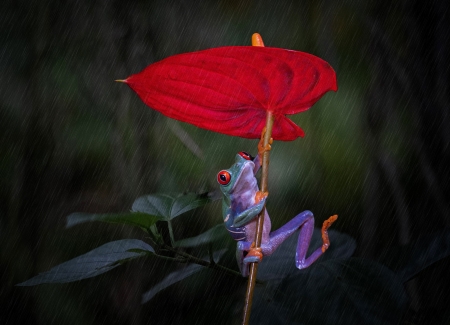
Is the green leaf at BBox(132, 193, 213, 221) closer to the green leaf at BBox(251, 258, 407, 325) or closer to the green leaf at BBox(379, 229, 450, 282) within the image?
the green leaf at BBox(251, 258, 407, 325)

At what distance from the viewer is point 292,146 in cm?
105

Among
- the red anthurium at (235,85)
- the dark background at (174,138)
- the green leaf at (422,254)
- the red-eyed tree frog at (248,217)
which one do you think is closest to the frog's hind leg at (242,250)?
the red-eyed tree frog at (248,217)

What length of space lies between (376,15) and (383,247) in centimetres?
50

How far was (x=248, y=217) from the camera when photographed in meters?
0.39

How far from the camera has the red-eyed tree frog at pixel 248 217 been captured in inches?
15.4

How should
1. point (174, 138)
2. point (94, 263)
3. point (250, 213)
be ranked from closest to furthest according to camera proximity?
point (250, 213)
point (94, 263)
point (174, 138)

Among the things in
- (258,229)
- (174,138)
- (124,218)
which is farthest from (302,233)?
(174,138)

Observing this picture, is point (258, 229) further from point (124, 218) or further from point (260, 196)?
point (124, 218)

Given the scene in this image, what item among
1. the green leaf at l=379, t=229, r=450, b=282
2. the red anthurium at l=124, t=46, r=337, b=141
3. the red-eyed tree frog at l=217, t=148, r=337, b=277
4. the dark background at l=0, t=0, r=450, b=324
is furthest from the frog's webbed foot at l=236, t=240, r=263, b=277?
the dark background at l=0, t=0, r=450, b=324

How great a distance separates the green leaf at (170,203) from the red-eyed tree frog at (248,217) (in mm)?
132

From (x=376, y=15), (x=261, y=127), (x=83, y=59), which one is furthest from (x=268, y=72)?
(x=83, y=59)

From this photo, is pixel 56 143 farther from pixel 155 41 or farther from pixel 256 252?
pixel 256 252

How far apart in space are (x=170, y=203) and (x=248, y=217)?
0.20 m

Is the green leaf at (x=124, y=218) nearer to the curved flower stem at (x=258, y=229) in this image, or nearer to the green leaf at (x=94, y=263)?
the green leaf at (x=94, y=263)
